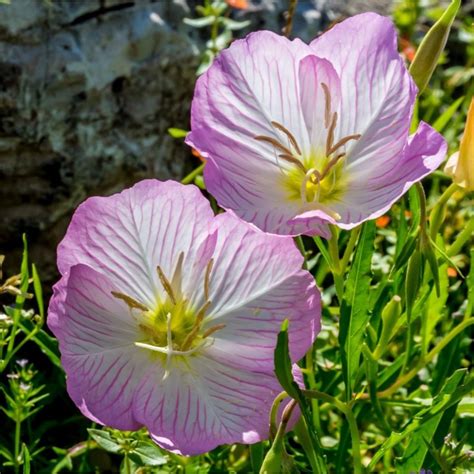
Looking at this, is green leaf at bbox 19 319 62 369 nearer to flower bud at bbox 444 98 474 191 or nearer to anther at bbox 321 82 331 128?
anther at bbox 321 82 331 128

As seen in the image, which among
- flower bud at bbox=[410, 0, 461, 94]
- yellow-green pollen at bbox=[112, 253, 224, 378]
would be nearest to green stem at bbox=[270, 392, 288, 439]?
yellow-green pollen at bbox=[112, 253, 224, 378]

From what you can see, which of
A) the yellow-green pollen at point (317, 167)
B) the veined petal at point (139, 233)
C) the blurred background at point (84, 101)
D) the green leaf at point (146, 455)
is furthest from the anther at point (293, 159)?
the blurred background at point (84, 101)

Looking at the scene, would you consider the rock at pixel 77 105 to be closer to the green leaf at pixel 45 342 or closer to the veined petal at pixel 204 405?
the green leaf at pixel 45 342

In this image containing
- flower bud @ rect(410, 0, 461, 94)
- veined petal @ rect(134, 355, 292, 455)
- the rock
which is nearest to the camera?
veined petal @ rect(134, 355, 292, 455)

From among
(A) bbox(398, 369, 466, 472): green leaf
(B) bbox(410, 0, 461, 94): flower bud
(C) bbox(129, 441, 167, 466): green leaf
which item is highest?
(B) bbox(410, 0, 461, 94): flower bud

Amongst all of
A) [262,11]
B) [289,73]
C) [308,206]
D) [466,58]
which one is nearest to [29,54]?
[262,11]
